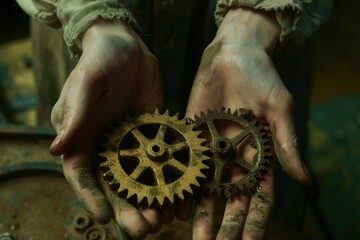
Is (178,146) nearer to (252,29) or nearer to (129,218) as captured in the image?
(129,218)

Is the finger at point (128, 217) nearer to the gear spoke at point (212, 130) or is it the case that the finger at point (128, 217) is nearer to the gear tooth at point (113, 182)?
the gear tooth at point (113, 182)

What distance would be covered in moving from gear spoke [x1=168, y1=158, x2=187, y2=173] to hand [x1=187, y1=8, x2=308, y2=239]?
0.25 ft

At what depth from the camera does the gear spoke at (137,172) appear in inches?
44.2

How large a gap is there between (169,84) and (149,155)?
605mm

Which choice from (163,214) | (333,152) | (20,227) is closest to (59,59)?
(20,227)

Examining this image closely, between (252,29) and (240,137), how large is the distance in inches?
12.4

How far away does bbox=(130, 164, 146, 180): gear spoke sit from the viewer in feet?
3.68

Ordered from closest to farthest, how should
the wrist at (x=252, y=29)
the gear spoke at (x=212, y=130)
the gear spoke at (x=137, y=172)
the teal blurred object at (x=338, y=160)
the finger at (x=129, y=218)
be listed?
the finger at (x=129, y=218) < the gear spoke at (x=137, y=172) < the gear spoke at (x=212, y=130) < the wrist at (x=252, y=29) < the teal blurred object at (x=338, y=160)

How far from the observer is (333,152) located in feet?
8.50

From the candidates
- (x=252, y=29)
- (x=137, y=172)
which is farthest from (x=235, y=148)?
(x=252, y=29)

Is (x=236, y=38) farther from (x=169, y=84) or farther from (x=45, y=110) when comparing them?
(x=45, y=110)

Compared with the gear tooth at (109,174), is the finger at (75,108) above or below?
above

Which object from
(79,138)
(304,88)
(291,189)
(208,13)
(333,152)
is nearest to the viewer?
(79,138)

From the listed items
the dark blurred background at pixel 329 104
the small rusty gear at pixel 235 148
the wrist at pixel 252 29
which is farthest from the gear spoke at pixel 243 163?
the dark blurred background at pixel 329 104
